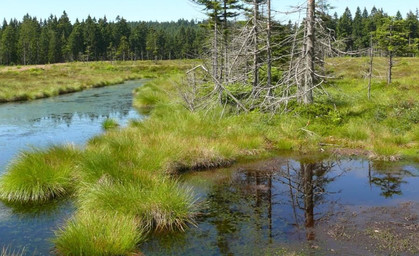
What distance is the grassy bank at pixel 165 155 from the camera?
6691 mm

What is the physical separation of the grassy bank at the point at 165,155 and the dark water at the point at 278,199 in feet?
1.81

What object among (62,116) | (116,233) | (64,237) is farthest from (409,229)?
(62,116)

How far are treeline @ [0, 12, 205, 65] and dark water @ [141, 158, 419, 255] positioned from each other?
72817 millimetres

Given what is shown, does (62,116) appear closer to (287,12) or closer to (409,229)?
(287,12)

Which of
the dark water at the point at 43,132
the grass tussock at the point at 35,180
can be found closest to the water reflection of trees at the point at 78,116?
Answer: the dark water at the point at 43,132

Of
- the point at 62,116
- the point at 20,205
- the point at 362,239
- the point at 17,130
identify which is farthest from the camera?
the point at 62,116

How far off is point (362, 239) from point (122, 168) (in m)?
5.21

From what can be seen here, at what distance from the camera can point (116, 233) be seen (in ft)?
19.8

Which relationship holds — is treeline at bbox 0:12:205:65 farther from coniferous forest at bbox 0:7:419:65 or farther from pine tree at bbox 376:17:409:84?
pine tree at bbox 376:17:409:84

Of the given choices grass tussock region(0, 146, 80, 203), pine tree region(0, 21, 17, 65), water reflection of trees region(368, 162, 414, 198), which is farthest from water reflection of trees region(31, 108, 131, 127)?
pine tree region(0, 21, 17, 65)

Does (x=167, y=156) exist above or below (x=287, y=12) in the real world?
below

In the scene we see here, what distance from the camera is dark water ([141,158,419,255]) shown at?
6.52 m

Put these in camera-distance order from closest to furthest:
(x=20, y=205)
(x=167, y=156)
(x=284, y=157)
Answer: (x=20, y=205) < (x=167, y=156) < (x=284, y=157)

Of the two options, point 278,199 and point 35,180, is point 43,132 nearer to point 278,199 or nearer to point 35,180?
point 35,180
